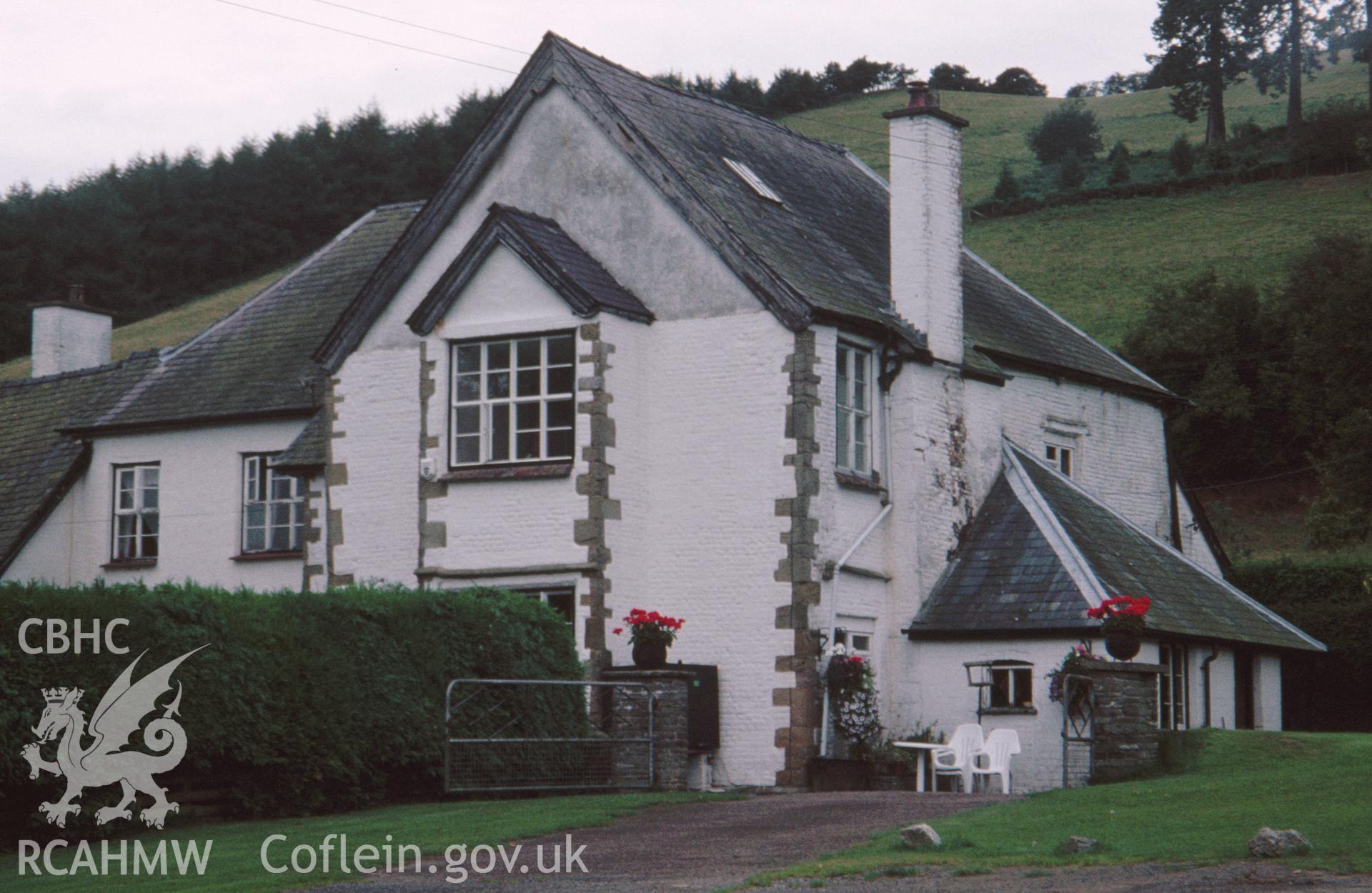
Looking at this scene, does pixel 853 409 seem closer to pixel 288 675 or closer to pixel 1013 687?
pixel 1013 687

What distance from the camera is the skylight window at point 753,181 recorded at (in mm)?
25469

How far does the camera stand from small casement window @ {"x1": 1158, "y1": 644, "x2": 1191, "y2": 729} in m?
23.4

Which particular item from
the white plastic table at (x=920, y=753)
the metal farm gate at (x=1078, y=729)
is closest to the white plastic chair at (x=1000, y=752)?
the white plastic table at (x=920, y=753)

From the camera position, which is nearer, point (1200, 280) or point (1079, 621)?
point (1079, 621)

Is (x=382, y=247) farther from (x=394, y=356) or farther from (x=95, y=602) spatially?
(x=95, y=602)

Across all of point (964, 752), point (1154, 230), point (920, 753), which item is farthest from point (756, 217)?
point (1154, 230)

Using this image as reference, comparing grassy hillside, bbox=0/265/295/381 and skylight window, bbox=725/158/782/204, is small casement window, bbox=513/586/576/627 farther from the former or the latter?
grassy hillside, bbox=0/265/295/381

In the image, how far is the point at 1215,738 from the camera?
19062 millimetres

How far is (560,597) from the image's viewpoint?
2245 centimetres

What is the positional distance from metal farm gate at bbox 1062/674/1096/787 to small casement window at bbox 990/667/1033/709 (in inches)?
32.4

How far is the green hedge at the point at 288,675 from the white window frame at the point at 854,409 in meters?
4.88

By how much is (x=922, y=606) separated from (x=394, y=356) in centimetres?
788

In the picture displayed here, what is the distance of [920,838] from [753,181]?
14480 mm

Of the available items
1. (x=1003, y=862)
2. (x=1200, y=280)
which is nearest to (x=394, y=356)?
(x=1003, y=862)
